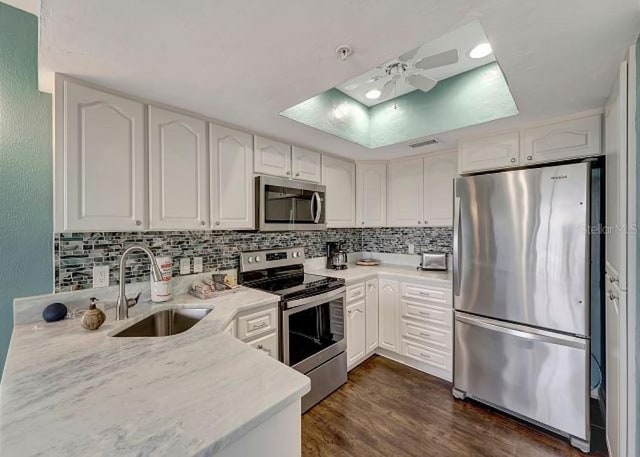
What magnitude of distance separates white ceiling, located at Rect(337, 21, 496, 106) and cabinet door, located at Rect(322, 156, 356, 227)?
0.68m

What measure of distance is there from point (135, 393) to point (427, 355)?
2.44 m

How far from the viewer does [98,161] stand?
1.49 m

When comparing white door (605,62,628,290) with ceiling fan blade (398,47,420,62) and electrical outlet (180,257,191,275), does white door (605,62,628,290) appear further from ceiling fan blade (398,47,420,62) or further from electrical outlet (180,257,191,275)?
electrical outlet (180,257,191,275)

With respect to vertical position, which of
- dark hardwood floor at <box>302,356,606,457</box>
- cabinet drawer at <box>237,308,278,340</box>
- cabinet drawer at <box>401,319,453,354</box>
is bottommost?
dark hardwood floor at <box>302,356,606,457</box>

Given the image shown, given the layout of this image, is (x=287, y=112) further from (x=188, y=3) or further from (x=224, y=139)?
(x=188, y=3)

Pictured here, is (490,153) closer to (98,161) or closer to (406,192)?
(406,192)

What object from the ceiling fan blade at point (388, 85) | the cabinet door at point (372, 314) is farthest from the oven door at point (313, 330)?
the ceiling fan blade at point (388, 85)

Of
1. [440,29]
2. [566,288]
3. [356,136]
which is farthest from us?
[356,136]

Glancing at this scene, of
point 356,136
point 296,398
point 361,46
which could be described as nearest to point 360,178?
point 356,136

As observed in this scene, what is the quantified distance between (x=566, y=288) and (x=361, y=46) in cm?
193

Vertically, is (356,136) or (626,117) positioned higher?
(356,136)

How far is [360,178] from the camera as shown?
323 cm

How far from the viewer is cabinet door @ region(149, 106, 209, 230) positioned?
1.69m

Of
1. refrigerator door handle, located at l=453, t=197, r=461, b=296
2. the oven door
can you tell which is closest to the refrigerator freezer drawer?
refrigerator door handle, located at l=453, t=197, r=461, b=296
